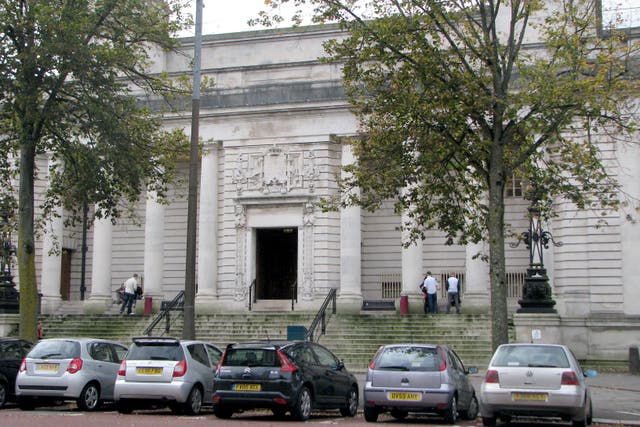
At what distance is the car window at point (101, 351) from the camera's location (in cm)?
1850

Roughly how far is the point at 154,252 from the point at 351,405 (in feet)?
62.9

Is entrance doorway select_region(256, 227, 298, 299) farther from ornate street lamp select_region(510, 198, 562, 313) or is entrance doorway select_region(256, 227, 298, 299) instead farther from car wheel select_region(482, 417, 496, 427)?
car wheel select_region(482, 417, 496, 427)

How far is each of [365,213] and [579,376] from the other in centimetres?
2127

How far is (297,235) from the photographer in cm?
3516

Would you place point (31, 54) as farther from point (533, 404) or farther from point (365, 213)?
point (365, 213)

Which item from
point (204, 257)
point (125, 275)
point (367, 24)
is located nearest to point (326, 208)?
point (367, 24)

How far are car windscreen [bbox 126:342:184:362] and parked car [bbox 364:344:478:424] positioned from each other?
3804 mm

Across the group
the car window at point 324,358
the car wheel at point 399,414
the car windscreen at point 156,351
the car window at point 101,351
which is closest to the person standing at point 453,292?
the car window at point 324,358

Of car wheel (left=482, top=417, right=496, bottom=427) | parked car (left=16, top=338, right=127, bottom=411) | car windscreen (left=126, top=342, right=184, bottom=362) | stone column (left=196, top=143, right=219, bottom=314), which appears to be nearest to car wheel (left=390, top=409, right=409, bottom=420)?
car wheel (left=482, top=417, right=496, bottom=427)

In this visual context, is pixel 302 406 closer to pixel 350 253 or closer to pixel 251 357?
pixel 251 357

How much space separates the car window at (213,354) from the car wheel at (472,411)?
5128mm

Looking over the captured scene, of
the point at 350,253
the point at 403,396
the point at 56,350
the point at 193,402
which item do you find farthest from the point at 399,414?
the point at 350,253

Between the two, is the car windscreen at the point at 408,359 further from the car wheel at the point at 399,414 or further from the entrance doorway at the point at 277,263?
the entrance doorway at the point at 277,263

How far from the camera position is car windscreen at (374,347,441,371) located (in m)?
15.9
